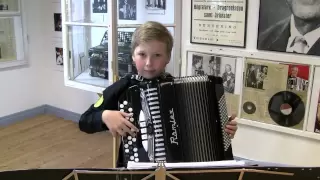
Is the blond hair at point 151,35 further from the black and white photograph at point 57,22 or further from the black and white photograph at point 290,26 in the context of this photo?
the black and white photograph at point 57,22

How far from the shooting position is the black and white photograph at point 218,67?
2406 millimetres

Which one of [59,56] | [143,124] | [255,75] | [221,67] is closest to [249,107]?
[255,75]

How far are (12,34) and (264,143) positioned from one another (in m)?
2.53

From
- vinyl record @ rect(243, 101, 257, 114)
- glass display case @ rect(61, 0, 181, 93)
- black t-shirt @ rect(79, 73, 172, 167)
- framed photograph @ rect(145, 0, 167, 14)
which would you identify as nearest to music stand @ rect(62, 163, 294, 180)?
black t-shirt @ rect(79, 73, 172, 167)

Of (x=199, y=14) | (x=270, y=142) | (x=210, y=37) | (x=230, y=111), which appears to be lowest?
(x=270, y=142)

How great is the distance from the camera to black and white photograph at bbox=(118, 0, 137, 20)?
287cm

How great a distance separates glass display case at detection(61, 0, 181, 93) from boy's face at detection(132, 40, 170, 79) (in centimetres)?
131

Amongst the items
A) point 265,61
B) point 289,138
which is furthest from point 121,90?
point 289,138

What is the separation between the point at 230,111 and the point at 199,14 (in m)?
0.71

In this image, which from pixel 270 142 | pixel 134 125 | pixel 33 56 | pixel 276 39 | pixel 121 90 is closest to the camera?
pixel 134 125

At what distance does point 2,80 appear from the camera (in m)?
3.34

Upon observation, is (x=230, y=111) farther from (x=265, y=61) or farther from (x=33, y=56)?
(x=33, y=56)

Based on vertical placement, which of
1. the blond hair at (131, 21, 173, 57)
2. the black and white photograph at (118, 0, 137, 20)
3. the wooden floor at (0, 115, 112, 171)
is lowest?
the wooden floor at (0, 115, 112, 171)

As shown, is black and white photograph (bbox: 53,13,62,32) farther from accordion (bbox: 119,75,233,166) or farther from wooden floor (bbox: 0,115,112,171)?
accordion (bbox: 119,75,233,166)
